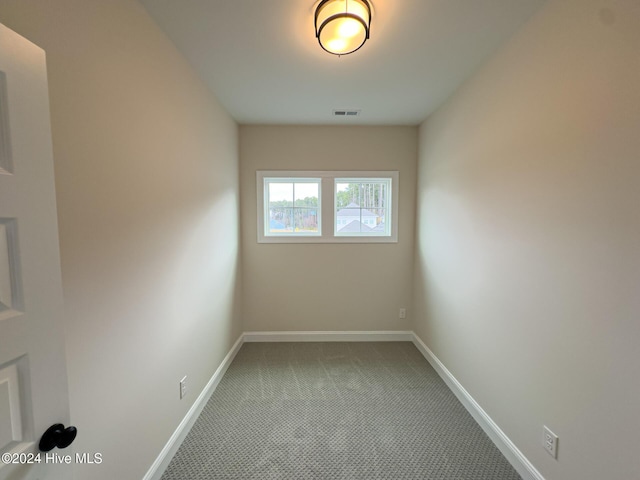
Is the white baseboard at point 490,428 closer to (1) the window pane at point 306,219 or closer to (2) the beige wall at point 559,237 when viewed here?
(2) the beige wall at point 559,237

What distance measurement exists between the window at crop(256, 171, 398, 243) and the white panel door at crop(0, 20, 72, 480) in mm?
2430

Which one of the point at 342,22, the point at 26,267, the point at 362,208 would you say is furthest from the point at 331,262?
the point at 26,267

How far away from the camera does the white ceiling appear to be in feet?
4.57

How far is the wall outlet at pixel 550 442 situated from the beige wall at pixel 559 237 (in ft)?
0.09

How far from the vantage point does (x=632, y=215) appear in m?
1.00

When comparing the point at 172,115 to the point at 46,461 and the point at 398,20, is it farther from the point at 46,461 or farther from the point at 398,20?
the point at 46,461

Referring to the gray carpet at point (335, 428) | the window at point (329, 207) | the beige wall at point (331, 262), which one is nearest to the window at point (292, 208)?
the window at point (329, 207)

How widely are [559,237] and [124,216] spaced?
2.07 m

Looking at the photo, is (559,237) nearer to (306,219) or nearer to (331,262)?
(331,262)

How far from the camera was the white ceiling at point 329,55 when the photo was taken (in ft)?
4.57

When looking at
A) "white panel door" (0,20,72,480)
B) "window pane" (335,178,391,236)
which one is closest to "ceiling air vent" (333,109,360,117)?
"window pane" (335,178,391,236)

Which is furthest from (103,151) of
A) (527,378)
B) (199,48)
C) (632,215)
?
(527,378)

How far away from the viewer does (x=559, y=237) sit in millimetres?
1288

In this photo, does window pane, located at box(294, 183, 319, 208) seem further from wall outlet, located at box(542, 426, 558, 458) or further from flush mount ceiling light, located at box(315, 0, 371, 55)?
wall outlet, located at box(542, 426, 558, 458)
